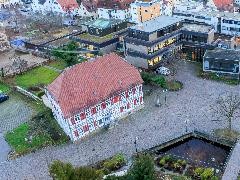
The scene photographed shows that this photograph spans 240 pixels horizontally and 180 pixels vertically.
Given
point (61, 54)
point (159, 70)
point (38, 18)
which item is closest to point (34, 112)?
point (61, 54)

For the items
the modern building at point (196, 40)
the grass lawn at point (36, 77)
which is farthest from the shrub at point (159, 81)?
the grass lawn at point (36, 77)

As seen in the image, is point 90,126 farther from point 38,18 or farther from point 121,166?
point 38,18

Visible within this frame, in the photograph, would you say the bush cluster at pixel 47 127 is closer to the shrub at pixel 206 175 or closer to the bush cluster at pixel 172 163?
the bush cluster at pixel 172 163

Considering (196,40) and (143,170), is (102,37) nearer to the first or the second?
(196,40)

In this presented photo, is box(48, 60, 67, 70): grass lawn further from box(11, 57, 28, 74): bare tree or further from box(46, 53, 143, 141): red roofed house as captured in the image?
box(46, 53, 143, 141): red roofed house

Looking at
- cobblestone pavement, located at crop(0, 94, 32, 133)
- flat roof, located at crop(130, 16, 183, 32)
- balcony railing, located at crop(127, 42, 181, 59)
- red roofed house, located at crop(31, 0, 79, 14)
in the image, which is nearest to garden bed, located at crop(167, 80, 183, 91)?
balcony railing, located at crop(127, 42, 181, 59)
